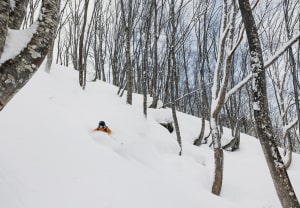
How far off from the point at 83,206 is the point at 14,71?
1671 millimetres

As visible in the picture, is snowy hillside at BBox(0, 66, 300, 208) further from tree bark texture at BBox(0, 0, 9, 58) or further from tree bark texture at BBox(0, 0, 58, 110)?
tree bark texture at BBox(0, 0, 9, 58)

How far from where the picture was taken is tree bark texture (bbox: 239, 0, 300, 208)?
2467 mm

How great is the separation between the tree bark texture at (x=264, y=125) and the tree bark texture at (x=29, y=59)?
7.37 ft

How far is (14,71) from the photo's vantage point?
1.46 meters

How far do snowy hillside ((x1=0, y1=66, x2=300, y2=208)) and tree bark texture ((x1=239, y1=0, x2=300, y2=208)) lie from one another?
4.38 ft

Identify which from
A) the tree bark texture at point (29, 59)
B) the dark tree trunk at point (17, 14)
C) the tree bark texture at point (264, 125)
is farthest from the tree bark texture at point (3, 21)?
the tree bark texture at point (264, 125)

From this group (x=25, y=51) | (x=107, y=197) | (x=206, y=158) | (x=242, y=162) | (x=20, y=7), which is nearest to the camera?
(x=25, y=51)

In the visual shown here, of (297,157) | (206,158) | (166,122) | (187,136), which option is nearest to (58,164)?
(206,158)

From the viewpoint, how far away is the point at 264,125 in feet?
8.51

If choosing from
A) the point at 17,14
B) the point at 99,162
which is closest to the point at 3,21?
the point at 17,14

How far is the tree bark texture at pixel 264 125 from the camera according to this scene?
2467mm

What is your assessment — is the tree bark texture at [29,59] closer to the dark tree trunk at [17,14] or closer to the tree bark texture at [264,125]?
the dark tree trunk at [17,14]

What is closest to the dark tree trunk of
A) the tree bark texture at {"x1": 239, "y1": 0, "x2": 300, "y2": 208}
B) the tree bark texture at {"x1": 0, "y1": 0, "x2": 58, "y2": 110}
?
the tree bark texture at {"x1": 0, "y1": 0, "x2": 58, "y2": 110}

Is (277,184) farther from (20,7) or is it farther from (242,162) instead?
(242,162)
